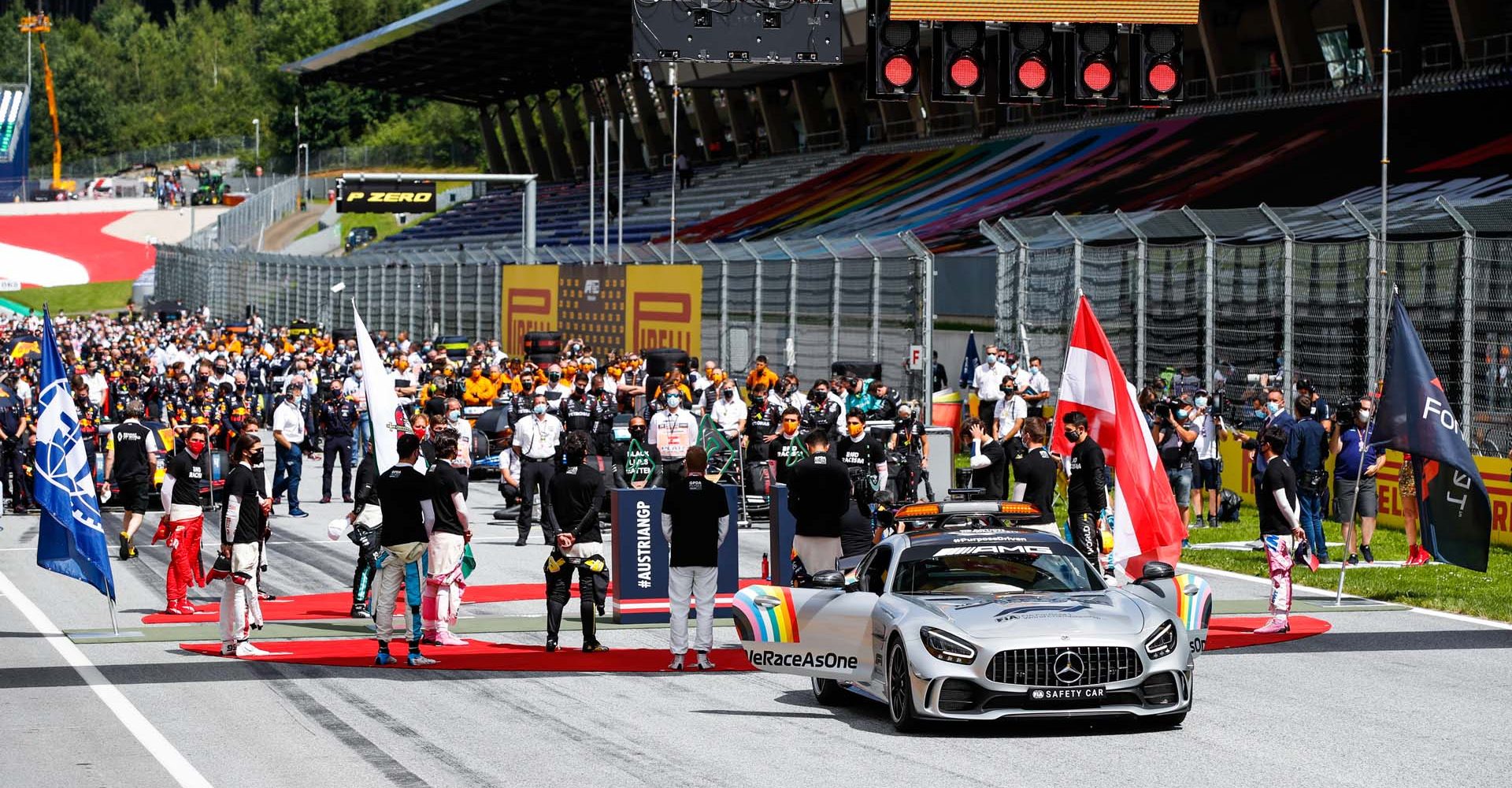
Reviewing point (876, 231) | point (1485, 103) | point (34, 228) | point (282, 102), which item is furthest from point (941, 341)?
point (282, 102)

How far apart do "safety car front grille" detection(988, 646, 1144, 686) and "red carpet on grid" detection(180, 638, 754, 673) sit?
11.3ft

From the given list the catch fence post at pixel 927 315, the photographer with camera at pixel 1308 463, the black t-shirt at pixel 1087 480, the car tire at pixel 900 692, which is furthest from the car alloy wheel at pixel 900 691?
the catch fence post at pixel 927 315

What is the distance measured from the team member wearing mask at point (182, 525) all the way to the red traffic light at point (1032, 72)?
10564mm

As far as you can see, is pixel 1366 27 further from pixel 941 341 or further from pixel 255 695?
pixel 255 695

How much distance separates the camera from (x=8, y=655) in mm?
13398

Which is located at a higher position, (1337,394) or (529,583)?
(1337,394)

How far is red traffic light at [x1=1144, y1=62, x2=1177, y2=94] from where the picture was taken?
22172mm

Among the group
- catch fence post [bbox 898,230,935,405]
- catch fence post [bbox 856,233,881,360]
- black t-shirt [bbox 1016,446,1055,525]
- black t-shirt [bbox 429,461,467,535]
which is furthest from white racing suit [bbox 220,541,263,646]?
catch fence post [bbox 856,233,881,360]

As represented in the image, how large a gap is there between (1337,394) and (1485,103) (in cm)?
1538

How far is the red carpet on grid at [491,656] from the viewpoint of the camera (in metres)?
13.1

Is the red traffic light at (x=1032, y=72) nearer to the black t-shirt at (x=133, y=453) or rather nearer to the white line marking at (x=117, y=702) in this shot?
the black t-shirt at (x=133, y=453)

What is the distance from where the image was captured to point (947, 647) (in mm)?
10023

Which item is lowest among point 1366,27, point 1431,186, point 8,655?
point 8,655

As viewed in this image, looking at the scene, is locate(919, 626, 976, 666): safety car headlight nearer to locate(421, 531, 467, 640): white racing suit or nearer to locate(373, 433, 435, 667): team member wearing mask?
locate(373, 433, 435, 667): team member wearing mask
